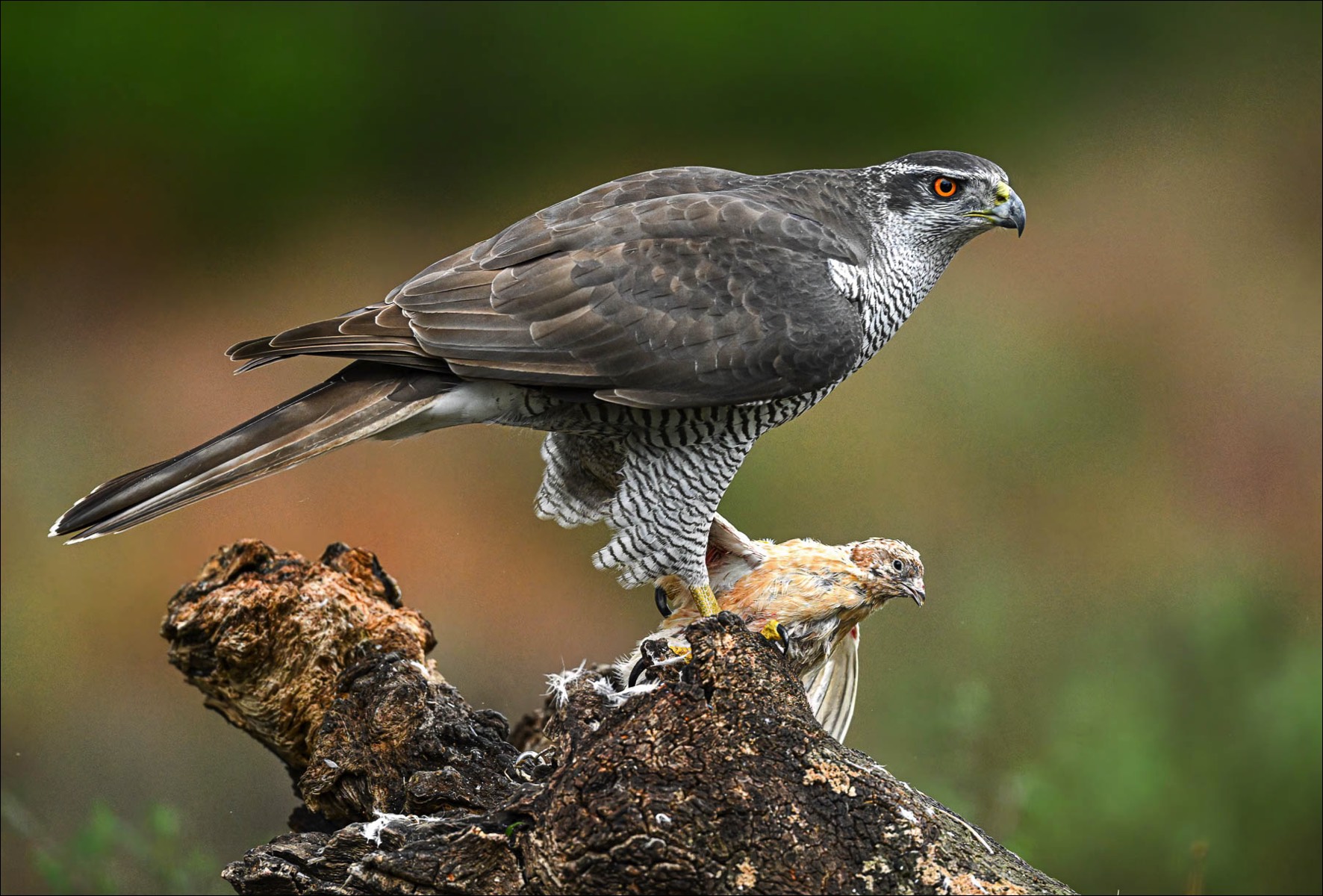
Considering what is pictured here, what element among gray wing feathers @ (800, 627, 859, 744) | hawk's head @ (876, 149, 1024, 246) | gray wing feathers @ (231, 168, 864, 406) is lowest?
gray wing feathers @ (800, 627, 859, 744)

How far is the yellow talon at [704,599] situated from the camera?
381cm

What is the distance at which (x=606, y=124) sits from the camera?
807 cm

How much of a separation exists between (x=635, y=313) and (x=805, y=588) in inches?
36.8

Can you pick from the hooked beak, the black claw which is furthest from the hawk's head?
the black claw

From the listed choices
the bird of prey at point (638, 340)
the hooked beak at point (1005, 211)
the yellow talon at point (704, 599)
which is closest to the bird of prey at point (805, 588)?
the yellow talon at point (704, 599)

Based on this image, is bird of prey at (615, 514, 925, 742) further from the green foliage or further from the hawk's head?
the green foliage

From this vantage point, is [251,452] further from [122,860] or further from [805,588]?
[122,860]

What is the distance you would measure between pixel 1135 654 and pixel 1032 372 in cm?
199

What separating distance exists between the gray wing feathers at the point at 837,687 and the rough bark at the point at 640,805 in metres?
1.17

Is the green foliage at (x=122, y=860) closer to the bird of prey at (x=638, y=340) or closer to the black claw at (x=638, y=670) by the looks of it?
the bird of prey at (x=638, y=340)

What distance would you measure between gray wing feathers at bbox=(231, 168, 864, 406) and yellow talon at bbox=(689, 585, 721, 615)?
609 mm

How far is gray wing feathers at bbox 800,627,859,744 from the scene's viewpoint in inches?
164

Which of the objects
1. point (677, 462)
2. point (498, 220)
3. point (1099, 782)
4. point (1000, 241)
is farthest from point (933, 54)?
point (677, 462)

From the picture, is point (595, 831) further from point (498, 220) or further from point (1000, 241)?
point (1000, 241)
